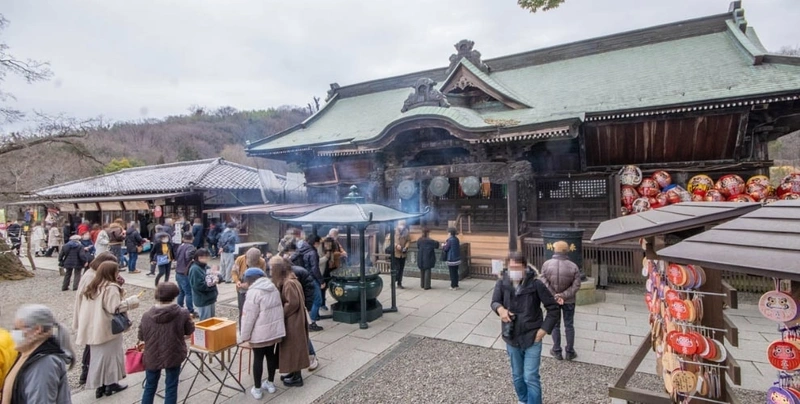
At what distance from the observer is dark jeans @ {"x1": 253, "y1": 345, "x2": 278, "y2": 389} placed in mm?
4422

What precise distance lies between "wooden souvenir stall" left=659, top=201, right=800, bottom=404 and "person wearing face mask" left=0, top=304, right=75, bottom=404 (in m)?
4.48

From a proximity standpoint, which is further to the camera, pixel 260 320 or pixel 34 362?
pixel 260 320

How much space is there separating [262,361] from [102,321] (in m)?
1.90

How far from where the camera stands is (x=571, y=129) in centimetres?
923

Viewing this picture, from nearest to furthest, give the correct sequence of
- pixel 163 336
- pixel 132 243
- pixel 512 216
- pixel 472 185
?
pixel 163 336 < pixel 512 216 < pixel 472 185 < pixel 132 243

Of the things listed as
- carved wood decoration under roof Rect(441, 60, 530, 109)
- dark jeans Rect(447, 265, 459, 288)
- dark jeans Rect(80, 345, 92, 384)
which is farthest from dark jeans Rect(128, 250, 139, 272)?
carved wood decoration under roof Rect(441, 60, 530, 109)

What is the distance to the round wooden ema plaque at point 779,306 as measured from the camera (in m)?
2.32

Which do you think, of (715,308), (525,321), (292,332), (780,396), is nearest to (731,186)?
(715,308)

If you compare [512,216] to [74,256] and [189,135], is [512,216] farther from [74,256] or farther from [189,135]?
[189,135]

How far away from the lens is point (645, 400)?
13.0 ft

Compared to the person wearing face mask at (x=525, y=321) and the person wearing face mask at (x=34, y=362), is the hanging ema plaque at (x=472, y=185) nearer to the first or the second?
the person wearing face mask at (x=525, y=321)

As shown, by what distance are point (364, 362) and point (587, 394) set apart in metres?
3.02

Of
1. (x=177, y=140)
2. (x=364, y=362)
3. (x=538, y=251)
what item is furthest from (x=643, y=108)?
(x=177, y=140)

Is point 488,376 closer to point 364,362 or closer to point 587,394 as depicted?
point 587,394
